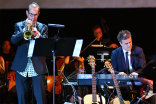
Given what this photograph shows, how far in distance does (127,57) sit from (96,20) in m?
2.38

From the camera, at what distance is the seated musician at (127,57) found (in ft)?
12.6

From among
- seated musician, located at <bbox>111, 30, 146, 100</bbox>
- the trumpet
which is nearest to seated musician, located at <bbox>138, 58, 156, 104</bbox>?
seated musician, located at <bbox>111, 30, 146, 100</bbox>

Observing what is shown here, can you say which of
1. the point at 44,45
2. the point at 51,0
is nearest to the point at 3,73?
the point at 51,0

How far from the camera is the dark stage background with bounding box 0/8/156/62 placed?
5.90 metres

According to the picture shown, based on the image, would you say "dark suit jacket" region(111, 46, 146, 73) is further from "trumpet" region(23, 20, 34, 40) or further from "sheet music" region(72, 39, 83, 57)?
"trumpet" region(23, 20, 34, 40)

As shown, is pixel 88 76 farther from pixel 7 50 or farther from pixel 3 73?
pixel 7 50

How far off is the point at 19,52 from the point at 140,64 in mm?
2100

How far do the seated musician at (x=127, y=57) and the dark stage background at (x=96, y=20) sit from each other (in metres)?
1.95

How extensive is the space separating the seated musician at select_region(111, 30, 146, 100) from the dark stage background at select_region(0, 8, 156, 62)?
1951mm

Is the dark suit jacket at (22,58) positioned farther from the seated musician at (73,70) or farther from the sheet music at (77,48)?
the seated musician at (73,70)

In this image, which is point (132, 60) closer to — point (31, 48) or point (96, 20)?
point (31, 48)

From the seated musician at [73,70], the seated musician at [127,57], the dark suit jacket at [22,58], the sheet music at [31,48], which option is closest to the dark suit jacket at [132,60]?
the seated musician at [127,57]

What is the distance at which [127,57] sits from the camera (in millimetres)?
3938

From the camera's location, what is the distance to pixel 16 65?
2969 mm
